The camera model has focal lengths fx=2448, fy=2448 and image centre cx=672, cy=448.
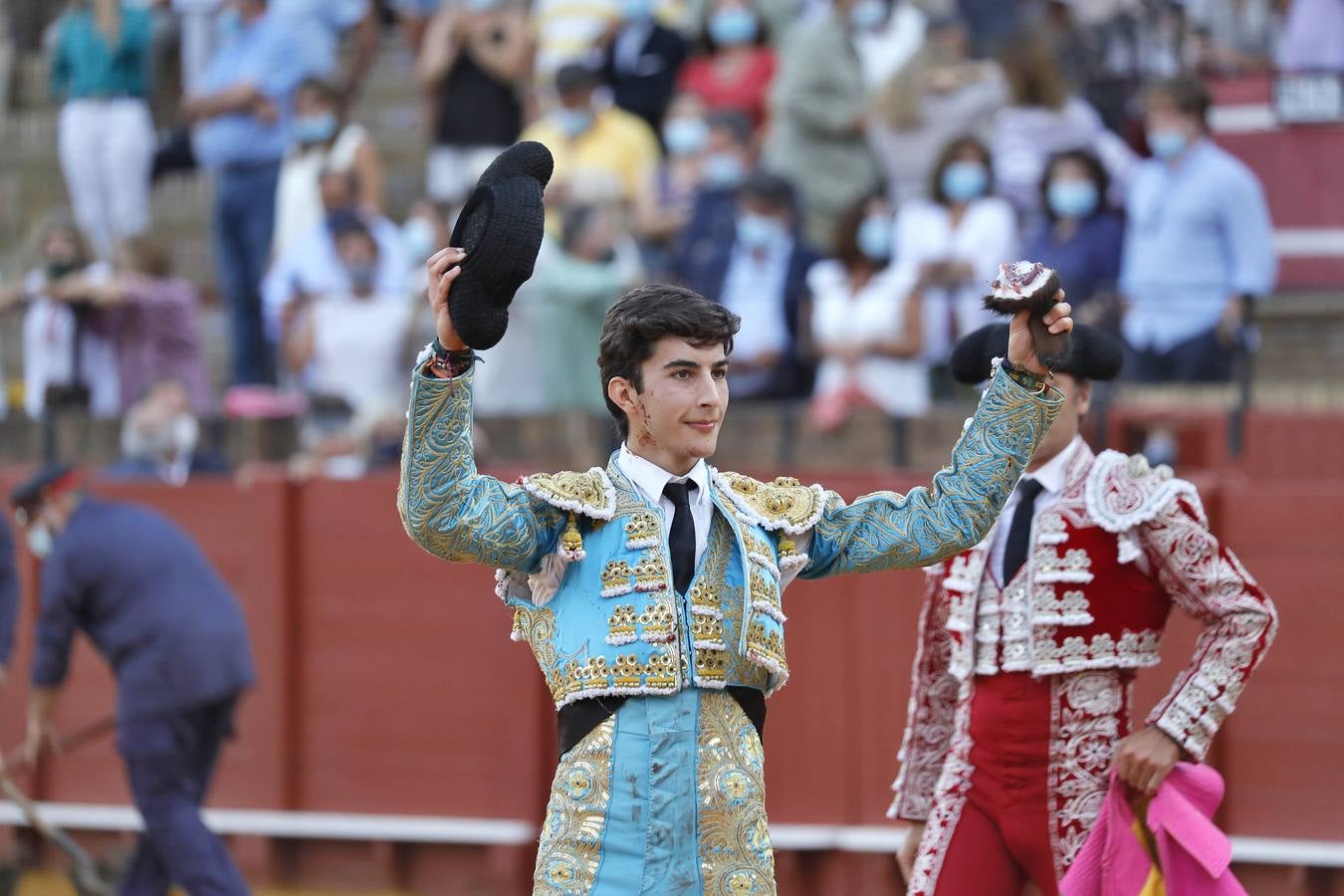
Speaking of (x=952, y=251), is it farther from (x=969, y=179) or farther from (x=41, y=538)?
(x=41, y=538)

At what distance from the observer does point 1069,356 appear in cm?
452

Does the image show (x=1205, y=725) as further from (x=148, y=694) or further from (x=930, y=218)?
(x=930, y=218)

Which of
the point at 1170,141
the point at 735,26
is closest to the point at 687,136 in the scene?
the point at 735,26

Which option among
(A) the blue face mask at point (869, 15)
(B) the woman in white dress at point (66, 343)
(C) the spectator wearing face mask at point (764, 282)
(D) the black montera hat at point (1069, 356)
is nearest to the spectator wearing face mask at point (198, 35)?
(B) the woman in white dress at point (66, 343)

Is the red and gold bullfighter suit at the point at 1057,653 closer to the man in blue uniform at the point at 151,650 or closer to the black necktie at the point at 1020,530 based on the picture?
the black necktie at the point at 1020,530

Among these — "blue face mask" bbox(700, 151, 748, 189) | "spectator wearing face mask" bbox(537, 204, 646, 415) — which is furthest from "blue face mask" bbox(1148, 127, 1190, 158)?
"spectator wearing face mask" bbox(537, 204, 646, 415)

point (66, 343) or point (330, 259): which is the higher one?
point (330, 259)

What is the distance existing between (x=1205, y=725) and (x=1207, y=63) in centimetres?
550

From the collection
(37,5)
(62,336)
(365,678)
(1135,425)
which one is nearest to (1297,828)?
(1135,425)

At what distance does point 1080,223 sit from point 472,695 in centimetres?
267

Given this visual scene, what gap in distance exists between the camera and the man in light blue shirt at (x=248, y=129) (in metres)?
10.6

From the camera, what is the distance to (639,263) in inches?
364

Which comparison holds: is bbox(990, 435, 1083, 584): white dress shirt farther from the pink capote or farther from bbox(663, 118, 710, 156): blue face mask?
bbox(663, 118, 710, 156): blue face mask

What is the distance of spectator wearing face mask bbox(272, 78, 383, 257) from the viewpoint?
33.6ft
